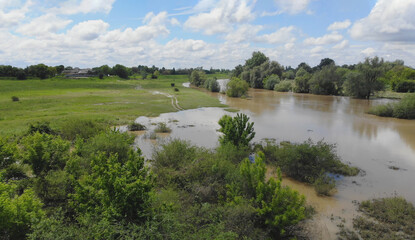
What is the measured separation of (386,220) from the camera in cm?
1177

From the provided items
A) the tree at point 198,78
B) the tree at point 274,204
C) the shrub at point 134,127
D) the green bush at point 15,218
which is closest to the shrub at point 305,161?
the tree at point 274,204

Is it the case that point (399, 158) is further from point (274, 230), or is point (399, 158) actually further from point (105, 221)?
point (105, 221)

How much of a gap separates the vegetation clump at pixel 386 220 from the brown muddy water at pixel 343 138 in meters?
0.62

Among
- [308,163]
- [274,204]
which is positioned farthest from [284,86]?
[274,204]

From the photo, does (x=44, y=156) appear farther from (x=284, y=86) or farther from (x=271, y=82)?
(x=271, y=82)

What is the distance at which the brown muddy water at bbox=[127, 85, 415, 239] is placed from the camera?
574 inches

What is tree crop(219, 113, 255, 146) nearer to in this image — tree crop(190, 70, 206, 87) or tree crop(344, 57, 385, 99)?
tree crop(344, 57, 385, 99)

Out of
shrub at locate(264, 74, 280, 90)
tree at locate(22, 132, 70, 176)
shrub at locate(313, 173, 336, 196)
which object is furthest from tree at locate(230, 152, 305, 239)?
shrub at locate(264, 74, 280, 90)

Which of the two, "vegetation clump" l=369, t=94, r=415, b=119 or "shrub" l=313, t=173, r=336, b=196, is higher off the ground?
"vegetation clump" l=369, t=94, r=415, b=119

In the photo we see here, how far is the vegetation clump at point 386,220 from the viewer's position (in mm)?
10695

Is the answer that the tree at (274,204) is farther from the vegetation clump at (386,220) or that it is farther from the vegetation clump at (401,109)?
the vegetation clump at (401,109)

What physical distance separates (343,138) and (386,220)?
16.3 meters

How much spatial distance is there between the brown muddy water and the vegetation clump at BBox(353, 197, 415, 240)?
2.04 feet

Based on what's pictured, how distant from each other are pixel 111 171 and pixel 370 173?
678 inches
